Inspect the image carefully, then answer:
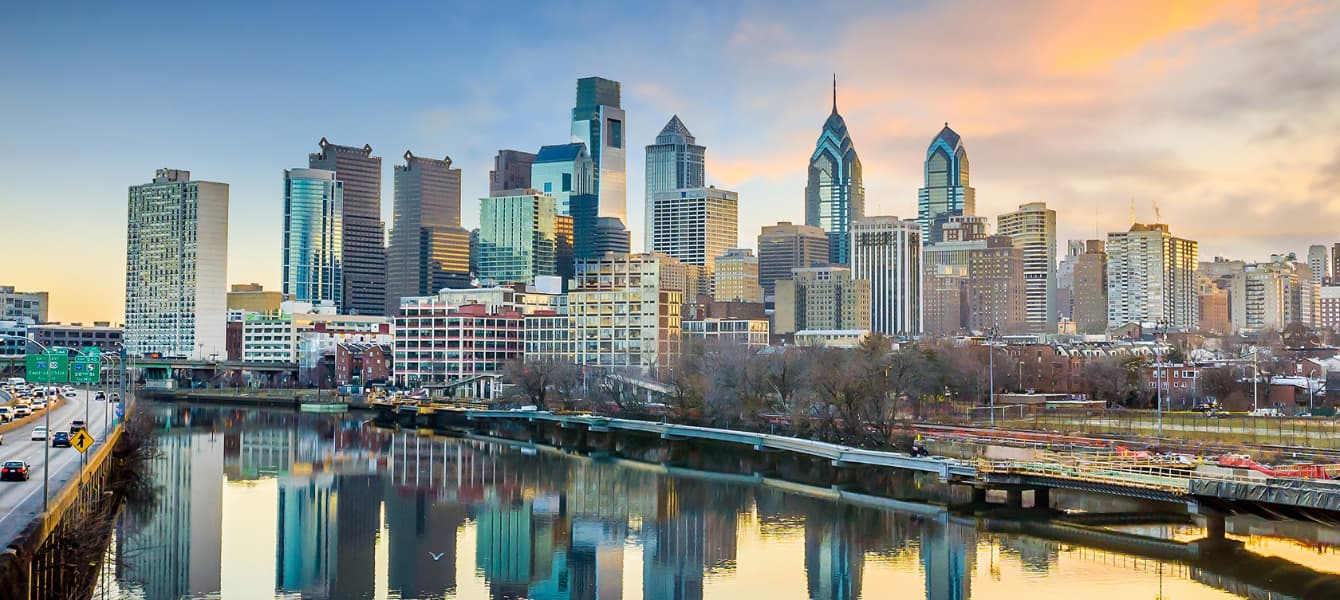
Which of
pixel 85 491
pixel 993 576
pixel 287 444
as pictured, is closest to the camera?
pixel 993 576

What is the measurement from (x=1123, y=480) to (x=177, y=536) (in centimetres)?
3761

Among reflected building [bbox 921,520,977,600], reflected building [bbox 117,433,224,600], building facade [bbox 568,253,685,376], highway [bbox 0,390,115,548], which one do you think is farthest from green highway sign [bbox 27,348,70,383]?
building facade [bbox 568,253,685,376]

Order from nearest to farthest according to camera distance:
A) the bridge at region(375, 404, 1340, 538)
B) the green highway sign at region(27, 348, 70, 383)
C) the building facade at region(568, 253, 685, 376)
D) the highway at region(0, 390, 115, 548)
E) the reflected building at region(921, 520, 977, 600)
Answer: the highway at region(0, 390, 115, 548)
the reflected building at region(921, 520, 977, 600)
the bridge at region(375, 404, 1340, 538)
the green highway sign at region(27, 348, 70, 383)
the building facade at region(568, 253, 685, 376)

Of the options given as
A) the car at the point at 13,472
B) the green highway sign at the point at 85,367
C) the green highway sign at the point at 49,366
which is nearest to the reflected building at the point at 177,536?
the car at the point at 13,472

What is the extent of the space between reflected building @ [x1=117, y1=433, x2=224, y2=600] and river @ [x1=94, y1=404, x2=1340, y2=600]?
11 centimetres

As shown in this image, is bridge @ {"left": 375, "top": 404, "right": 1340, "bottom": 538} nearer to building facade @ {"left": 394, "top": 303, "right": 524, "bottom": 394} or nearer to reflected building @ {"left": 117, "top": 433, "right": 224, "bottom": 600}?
reflected building @ {"left": 117, "top": 433, "right": 224, "bottom": 600}

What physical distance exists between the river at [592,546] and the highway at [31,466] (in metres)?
3.34

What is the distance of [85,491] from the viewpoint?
172 ft

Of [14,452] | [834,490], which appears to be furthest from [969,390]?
[14,452]

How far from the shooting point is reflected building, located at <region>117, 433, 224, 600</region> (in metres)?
45.8

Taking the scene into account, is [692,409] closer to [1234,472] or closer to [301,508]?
[301,508]

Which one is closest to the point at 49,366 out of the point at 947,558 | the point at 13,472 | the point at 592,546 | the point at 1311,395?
the point at 13,472

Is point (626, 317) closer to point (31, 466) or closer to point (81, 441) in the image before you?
point (31, 466)

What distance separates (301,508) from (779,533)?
23291 mm
